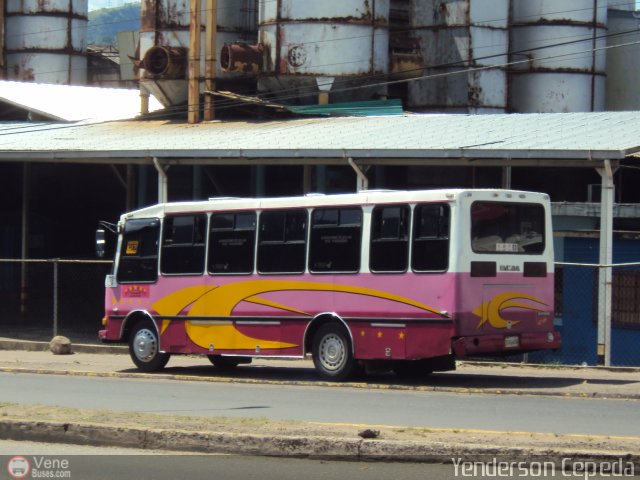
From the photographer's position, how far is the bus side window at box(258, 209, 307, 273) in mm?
18734

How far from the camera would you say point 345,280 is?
18.1 metres

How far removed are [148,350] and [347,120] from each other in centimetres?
1229

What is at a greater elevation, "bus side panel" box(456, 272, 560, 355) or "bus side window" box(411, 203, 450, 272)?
"bus side window" box(411, 203, 450, 272)

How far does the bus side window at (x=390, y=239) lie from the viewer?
1745 centimetres

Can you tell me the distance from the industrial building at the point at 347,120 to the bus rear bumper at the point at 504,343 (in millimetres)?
4418

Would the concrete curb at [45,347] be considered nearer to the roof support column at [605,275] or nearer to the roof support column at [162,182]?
the roof support column at [162,182]

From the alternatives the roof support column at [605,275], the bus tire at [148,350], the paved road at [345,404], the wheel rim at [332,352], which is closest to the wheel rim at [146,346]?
the bus tire at [148,350]

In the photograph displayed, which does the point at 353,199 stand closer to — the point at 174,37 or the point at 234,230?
the point at 234,230

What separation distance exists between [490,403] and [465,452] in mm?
4814

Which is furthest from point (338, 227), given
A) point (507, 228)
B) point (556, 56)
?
point (556, 56)

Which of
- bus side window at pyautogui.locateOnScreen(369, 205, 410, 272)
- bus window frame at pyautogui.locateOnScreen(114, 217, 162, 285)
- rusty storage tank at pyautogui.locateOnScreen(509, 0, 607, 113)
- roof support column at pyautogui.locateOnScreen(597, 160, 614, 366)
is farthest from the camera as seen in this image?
rusty storage tank at pyautogui.locateOnScreen(509, 0, 607, 113)

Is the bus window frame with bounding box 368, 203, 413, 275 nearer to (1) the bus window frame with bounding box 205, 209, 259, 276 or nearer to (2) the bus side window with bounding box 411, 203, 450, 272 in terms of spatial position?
(2) the bus side window with bounding box 411, 203, 450, 272

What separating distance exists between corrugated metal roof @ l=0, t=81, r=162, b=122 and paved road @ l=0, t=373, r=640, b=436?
2025 cm

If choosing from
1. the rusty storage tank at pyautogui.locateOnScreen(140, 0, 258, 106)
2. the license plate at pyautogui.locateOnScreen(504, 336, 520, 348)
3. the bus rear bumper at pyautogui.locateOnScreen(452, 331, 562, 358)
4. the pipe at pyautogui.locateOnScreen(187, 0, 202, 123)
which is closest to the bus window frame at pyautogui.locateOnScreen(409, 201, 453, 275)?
the bus rear bumper at pyautogui.locateOnScreen(452, 331, 562, 358)
